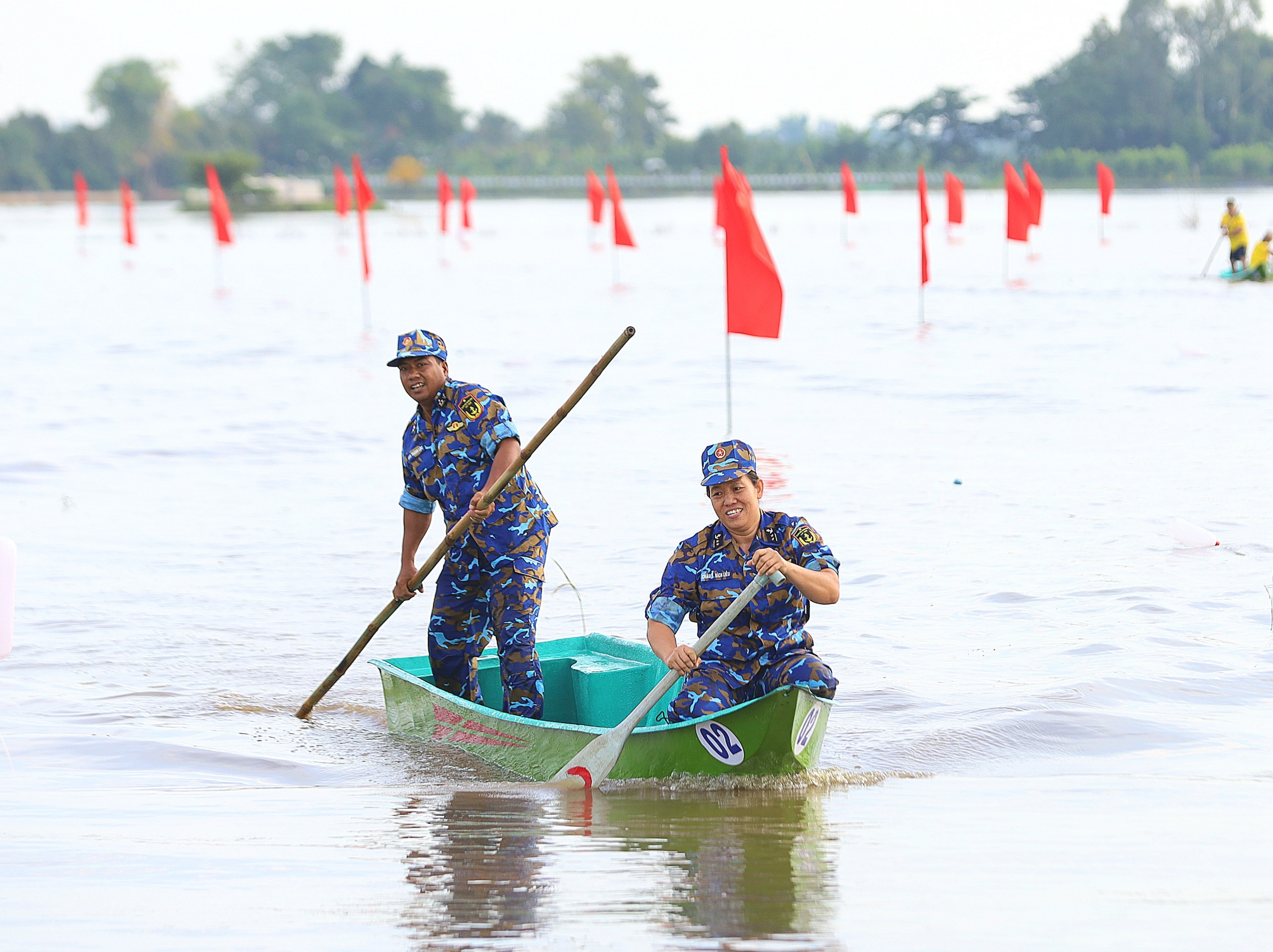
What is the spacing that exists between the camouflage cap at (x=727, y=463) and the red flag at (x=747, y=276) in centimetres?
736

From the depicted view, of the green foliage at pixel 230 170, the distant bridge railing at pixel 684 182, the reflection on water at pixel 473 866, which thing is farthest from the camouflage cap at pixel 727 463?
the distant bridge railing at pixel 684 182

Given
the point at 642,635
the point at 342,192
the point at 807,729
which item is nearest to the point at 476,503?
the point at 807,729

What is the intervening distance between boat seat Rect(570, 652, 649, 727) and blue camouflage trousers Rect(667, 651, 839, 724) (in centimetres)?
121

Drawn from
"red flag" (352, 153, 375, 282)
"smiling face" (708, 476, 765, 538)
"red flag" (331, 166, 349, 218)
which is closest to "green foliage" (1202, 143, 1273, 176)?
"red flag" (331, 166, 349, 218)

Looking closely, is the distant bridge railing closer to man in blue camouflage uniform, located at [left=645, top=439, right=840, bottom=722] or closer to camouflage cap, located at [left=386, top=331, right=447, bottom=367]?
camouflage cap, located at [left=386, top=331, right=447, bottom=367]

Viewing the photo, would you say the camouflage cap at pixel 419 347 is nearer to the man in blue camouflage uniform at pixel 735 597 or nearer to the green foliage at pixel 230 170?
the man in blue camouflage uniform at pixel 735 597

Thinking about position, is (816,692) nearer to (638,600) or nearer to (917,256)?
(638,600)

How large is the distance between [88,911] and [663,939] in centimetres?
174

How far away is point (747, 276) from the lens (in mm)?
13258

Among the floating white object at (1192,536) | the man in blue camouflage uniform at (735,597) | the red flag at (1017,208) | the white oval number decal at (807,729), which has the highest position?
the red flag at (1017,208)

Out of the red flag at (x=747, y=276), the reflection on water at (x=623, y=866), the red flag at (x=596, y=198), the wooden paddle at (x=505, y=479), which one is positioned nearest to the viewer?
the reflection on water at (x=623, y=866)

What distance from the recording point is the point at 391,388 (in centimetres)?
2039

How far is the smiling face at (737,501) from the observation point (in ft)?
18.2

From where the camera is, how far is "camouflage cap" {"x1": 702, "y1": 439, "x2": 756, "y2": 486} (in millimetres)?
5492
